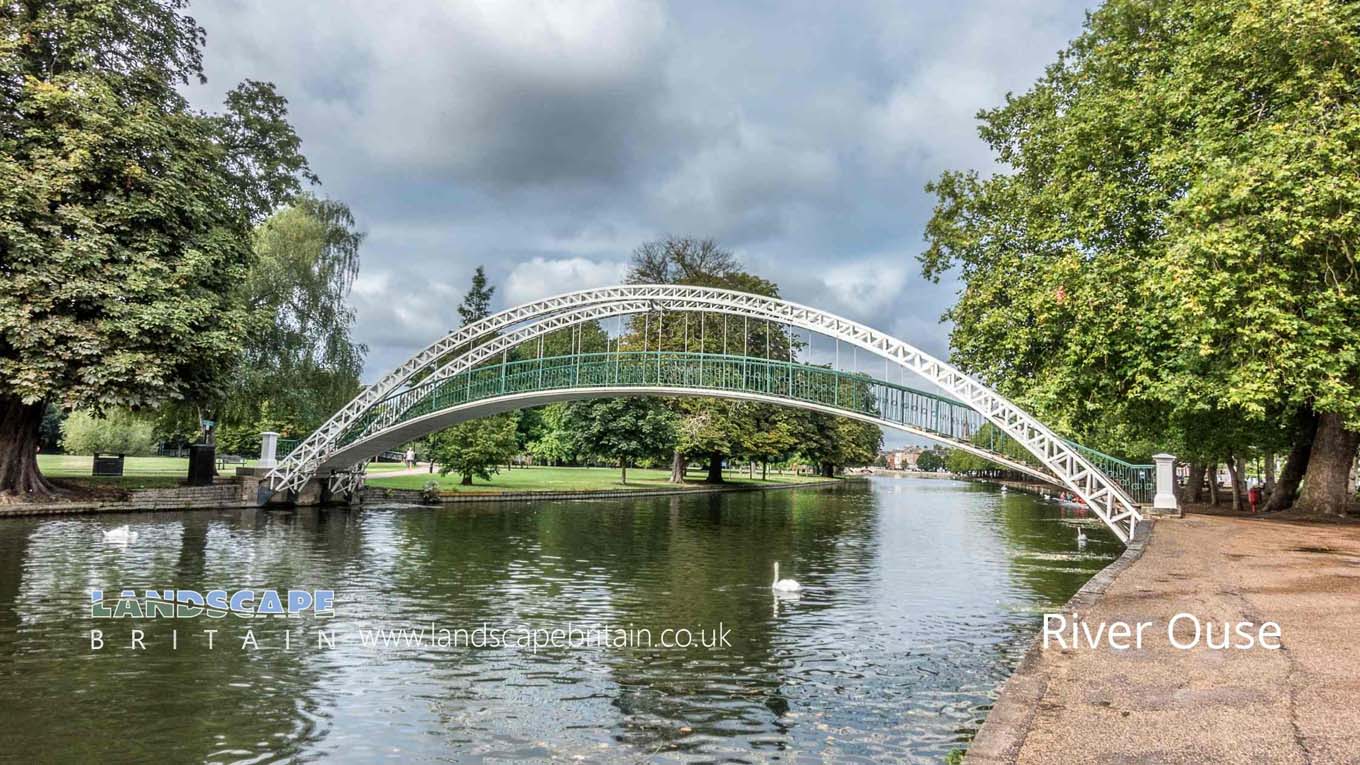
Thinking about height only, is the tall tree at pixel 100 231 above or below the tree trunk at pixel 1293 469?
above

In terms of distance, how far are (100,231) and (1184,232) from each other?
3054cm

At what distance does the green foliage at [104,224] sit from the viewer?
77.8 feet

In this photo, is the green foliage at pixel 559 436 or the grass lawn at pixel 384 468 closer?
the green foliage at pixel 559 436

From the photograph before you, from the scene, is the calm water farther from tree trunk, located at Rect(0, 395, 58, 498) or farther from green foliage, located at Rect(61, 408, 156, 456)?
green foliage, located at Rect(61, 408, 156, 456)

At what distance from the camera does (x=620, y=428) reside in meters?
53.8

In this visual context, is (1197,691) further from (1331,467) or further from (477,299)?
(477,299)

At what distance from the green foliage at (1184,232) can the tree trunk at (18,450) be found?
31.0m

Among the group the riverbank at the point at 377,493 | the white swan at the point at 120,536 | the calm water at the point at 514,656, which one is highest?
the riverbank at the point at 377,493

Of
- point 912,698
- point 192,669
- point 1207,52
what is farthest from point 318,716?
point 1207,52

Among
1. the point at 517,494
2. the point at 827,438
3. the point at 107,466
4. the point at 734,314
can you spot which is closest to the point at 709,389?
the point at 734,314

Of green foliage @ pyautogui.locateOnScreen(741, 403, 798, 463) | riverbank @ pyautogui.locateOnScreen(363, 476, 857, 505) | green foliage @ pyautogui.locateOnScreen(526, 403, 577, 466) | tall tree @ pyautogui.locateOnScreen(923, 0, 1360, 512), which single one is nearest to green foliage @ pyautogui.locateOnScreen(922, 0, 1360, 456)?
tall tree @ pyautogui.locateOnScreen(923, 0, 1360, 512)

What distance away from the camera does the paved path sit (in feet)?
16.1

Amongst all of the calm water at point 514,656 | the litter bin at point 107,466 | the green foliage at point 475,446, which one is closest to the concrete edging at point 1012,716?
the calm water at point 514,656

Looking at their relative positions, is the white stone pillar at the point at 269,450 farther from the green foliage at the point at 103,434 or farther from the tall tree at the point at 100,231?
the green foliage at the point at 103,434
